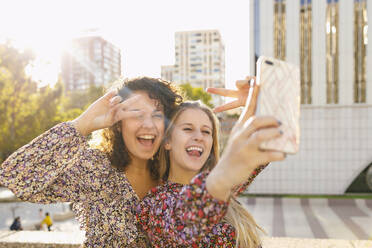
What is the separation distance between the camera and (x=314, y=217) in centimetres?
1257

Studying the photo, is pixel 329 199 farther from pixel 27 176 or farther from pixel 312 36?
pixel 27 176

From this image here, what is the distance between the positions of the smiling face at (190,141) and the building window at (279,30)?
16.2 m

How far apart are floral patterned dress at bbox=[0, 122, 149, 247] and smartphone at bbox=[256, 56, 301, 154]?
1.21m

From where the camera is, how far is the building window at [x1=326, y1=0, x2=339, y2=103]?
1669cm

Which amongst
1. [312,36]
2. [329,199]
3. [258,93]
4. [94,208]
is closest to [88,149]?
[94,208]

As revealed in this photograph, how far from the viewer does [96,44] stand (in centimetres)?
10562

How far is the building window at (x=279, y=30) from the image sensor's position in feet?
56.5

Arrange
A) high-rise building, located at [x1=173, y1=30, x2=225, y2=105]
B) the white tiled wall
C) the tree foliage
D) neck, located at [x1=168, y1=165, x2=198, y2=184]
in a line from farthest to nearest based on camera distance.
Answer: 1. high-rise building, located at [x1=173, y1=30, x2=225, y2=105]
2. the tree foliage
3. the white tiled wall
4. neck, located at [x1=168, y1=165, x2=198, y2=184]

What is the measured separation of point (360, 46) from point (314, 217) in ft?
30.1

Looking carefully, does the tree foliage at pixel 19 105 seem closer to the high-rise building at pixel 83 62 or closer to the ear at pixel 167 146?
the ear at pixel 167 146

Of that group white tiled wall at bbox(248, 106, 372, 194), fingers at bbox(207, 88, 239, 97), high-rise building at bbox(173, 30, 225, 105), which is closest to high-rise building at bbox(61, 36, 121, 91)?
high-rise building at bbox(173, 30, 225, 105)

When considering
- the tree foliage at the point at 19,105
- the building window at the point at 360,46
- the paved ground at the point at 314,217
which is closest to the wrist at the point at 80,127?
the paved ground at the point at 314,217

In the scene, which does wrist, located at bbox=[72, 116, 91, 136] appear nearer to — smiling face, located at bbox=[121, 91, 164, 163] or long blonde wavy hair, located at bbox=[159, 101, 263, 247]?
smiling face, located at bbox=[121, 91, 164, 163]

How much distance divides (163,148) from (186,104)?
0.32 metres
